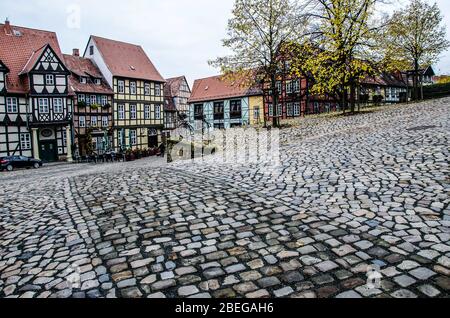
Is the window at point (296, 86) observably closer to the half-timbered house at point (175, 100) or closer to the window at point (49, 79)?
the half-timbered house at point (175, 100)

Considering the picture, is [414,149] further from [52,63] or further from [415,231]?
[52,63]

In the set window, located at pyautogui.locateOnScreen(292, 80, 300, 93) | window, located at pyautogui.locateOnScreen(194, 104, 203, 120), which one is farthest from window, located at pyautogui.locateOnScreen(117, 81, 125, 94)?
window, located at pyautogui.locateOnScreen(292, 80, 300, 93)

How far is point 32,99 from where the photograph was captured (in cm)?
2767

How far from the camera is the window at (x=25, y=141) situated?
27.8m

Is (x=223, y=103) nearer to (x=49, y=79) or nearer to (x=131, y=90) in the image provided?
(x=131, y=90)

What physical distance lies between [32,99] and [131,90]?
471 inches

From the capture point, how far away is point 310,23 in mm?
20453

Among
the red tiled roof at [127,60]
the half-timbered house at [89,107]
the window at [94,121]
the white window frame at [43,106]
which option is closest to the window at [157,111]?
the red tiled roof at [127,60]

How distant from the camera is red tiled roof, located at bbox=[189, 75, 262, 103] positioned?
43.9 metres

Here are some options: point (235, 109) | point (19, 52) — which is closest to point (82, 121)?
point (19, 52)

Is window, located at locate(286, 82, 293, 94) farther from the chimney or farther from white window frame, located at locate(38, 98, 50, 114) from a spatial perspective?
the chimney

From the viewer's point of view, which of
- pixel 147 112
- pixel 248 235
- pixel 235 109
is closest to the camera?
pixel 248 235

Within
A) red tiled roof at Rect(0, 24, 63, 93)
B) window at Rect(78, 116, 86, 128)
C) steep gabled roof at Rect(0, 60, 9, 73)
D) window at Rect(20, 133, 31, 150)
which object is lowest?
window at Rect(20, 133, 31, 150)

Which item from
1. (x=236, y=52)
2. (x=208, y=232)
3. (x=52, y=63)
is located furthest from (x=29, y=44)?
(x=208, y=232)
